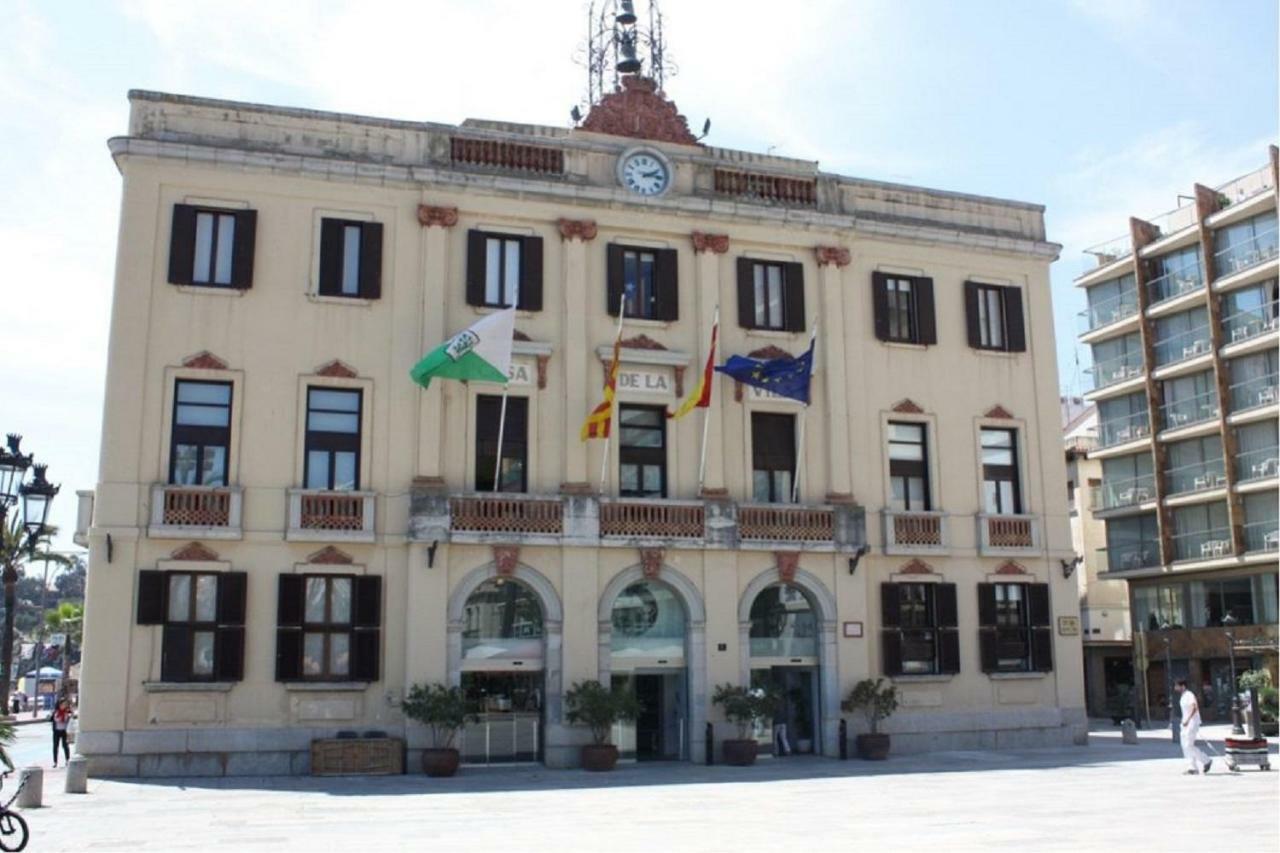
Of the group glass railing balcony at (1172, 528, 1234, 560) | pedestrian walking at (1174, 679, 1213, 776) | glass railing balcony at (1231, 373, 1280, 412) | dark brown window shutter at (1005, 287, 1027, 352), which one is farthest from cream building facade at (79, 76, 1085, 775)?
glass railing balcony at (1172, 528, 1234, 560)

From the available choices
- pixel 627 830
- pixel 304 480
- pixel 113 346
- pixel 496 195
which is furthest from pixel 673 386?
pixel 627 830

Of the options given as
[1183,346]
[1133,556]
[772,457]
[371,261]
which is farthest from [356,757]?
[1183,346]

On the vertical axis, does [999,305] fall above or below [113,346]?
above

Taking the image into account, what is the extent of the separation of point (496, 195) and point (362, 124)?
345cm

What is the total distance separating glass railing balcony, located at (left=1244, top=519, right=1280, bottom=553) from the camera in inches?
1971

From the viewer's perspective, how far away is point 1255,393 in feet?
169

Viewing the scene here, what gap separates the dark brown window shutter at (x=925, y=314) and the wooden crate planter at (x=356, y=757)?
55.3 ft

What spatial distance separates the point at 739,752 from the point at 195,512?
1287 cm

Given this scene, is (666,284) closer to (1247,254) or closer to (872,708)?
(872,708)

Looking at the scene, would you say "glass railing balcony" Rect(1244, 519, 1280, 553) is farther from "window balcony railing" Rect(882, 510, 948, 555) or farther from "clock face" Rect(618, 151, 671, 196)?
"clock face" Rect(618, 151, 671, 196)

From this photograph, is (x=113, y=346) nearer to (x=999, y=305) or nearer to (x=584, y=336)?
(x=584, y=336)

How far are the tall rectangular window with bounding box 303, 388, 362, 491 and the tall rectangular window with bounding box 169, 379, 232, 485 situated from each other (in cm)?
175

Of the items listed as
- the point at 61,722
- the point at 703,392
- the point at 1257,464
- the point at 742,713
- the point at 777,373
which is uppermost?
the point at 1257,464

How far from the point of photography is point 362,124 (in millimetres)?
30109
